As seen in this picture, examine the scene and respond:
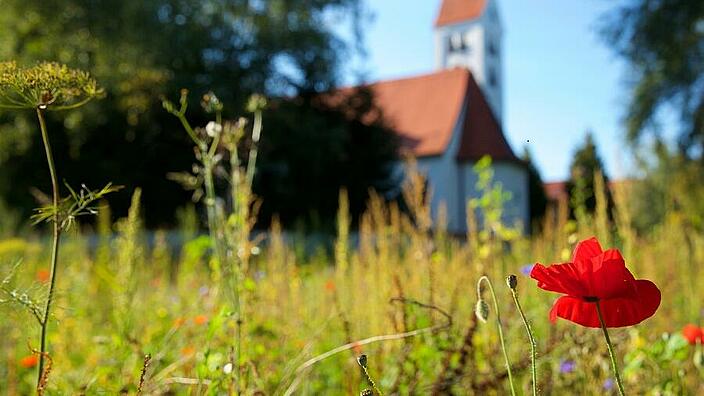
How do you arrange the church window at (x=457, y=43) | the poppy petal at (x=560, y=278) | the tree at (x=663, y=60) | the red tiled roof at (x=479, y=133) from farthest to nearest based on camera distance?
1. the church window at (x=457, y=43)
2. the red tiled roof at (x=479, y=133)
3. the tree at (x=663, y=60)
4. the poppy petal at (x=560, y=278)

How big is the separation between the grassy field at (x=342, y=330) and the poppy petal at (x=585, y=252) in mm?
340

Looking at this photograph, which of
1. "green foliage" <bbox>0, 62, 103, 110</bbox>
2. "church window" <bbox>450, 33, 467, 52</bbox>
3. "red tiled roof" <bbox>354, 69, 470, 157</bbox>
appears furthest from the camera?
"church window" <bbox>450, 33, 467, 52</bbox>

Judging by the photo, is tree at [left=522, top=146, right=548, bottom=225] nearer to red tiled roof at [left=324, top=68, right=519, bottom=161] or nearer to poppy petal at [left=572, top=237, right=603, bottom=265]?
red tiled roof at [left=324, top=68, right=519, bottom=161]

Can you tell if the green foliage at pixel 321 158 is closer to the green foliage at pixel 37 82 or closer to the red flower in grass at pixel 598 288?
the green foliage at pixel 37 82

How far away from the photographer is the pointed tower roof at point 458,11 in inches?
1414

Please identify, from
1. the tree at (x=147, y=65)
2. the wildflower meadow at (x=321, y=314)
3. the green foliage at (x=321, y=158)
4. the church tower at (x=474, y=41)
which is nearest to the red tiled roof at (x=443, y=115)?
the green foliage at (x=321, y=158)

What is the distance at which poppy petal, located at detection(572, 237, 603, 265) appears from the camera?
75cm

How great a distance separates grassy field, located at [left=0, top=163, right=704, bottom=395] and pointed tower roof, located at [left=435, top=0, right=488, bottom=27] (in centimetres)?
3347

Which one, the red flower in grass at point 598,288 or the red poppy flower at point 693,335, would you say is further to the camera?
the red poppy flower at point 693,335

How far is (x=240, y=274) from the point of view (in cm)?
155

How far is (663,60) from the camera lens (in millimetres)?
15000

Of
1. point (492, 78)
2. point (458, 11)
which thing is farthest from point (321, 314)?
point (458, 11)

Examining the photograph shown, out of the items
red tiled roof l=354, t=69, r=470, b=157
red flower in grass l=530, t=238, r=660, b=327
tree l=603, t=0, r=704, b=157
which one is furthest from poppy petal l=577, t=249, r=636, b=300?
red tiled roof l=354, t=69, r=470, b=157

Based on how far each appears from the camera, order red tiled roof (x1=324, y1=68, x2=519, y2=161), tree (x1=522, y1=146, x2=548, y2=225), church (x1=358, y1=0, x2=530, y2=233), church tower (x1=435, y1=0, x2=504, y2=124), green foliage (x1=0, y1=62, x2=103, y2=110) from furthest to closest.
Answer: church tower (x1=435, y1=0, x2=504, y2=124), tree (x1=522, y1=146, x2=548, y2=225), red tiled roof (x1=324, y1=68, x2=519, y2=161), church (x1=358, y1=0, x2=530, y2=233), green foliage (x1=0, y1=62, x2=103, y2=110)
